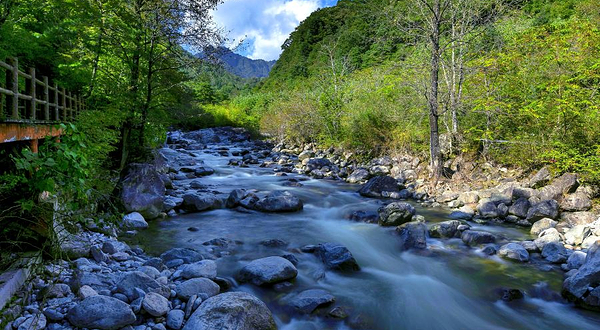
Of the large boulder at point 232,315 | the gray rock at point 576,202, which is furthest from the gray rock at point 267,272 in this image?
the gray rock at point 576,202

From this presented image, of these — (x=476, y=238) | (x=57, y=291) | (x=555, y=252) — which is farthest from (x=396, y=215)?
(x=57, y=291)

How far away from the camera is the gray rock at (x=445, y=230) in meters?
8.12

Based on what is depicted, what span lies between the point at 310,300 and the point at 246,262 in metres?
1.93

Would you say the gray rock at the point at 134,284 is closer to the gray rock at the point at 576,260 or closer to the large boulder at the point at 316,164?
the gray rock at the point at 576,260

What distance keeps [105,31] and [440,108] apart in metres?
11.5

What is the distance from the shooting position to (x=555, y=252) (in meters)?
6.75

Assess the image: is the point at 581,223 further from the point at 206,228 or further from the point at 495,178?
the point at 206,228

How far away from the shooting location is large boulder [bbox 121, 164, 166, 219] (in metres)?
8.92

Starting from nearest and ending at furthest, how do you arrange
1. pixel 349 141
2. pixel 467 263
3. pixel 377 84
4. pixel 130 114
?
pixel 467 263, pixel 130 114, pixel 377 84, pixel 349 141

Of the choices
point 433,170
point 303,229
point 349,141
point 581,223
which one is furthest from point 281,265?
point 349,141

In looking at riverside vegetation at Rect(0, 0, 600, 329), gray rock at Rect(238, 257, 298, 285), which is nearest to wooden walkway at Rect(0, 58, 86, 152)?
riverside vegetation at Rect(0, 0, 600, 329)

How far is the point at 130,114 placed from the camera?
35.0 ft

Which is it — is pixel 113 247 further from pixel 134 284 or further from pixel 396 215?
pixel 396 215

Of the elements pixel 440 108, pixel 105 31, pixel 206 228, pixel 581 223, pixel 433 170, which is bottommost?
pixel 206 228
